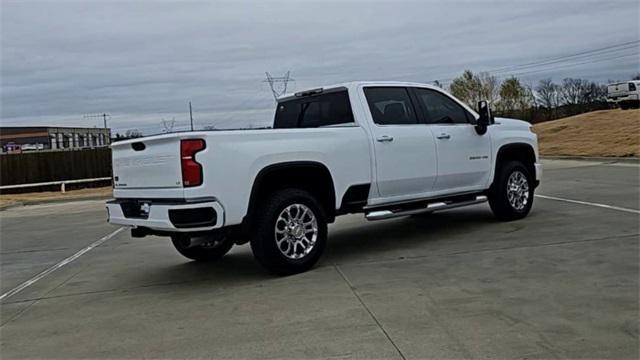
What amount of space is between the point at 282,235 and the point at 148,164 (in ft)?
5.07

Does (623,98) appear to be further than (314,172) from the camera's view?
Yes

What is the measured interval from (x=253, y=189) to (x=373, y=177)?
169 centimetres

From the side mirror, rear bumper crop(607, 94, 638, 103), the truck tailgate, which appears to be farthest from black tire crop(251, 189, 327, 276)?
rear bumper crop(607, 94, 638, 103)

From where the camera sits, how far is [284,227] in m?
6.50

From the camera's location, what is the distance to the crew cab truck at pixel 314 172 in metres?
5.96

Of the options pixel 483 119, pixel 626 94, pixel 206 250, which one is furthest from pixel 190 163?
pixel 626 94

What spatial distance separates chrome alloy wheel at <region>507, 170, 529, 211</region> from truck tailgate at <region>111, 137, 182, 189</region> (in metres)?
5.20

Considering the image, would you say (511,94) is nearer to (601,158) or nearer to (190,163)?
(601,158)

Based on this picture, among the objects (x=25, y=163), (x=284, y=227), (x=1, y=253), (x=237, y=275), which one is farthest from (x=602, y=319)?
(x=25, y=163)

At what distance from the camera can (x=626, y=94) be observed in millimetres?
44844

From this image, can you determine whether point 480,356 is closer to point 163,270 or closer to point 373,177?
point 373,177

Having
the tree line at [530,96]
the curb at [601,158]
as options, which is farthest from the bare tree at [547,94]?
the curb at [601,158]

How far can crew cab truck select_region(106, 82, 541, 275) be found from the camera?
19.5ft

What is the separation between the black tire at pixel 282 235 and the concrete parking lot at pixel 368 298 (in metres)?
0.20
